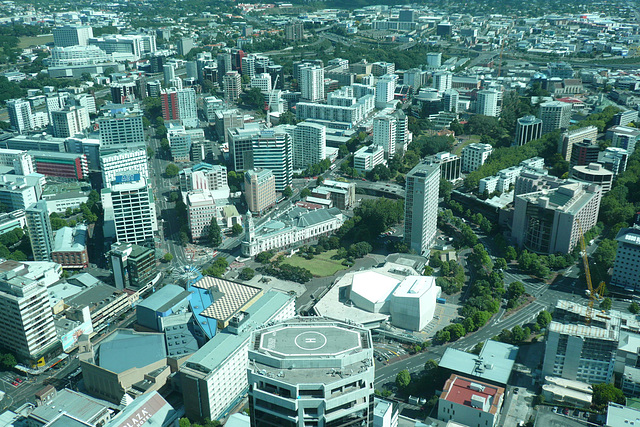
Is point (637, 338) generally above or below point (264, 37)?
below

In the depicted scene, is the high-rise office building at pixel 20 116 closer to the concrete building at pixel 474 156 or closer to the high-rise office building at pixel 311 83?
the high-rise office building at pixel 311 83

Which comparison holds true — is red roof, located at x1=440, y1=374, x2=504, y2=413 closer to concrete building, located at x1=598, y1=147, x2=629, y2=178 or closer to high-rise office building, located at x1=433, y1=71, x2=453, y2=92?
concrete building, located at x1=598, y1=147, x2=629, y2=178

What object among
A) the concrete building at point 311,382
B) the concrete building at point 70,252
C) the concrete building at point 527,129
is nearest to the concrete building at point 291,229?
the concrete building at point 70,252

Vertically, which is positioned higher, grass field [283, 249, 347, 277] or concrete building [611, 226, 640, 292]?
concrete building [611, 226, 640, 292]

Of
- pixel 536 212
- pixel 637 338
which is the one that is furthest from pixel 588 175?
pixel 637 338

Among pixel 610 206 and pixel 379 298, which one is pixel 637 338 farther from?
pixel 610 206

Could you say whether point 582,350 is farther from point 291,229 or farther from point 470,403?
point 291,229

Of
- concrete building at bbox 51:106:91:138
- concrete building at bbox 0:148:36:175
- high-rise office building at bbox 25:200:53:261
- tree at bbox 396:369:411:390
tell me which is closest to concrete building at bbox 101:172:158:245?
high-rise office building at bbox 25:200:53:261
